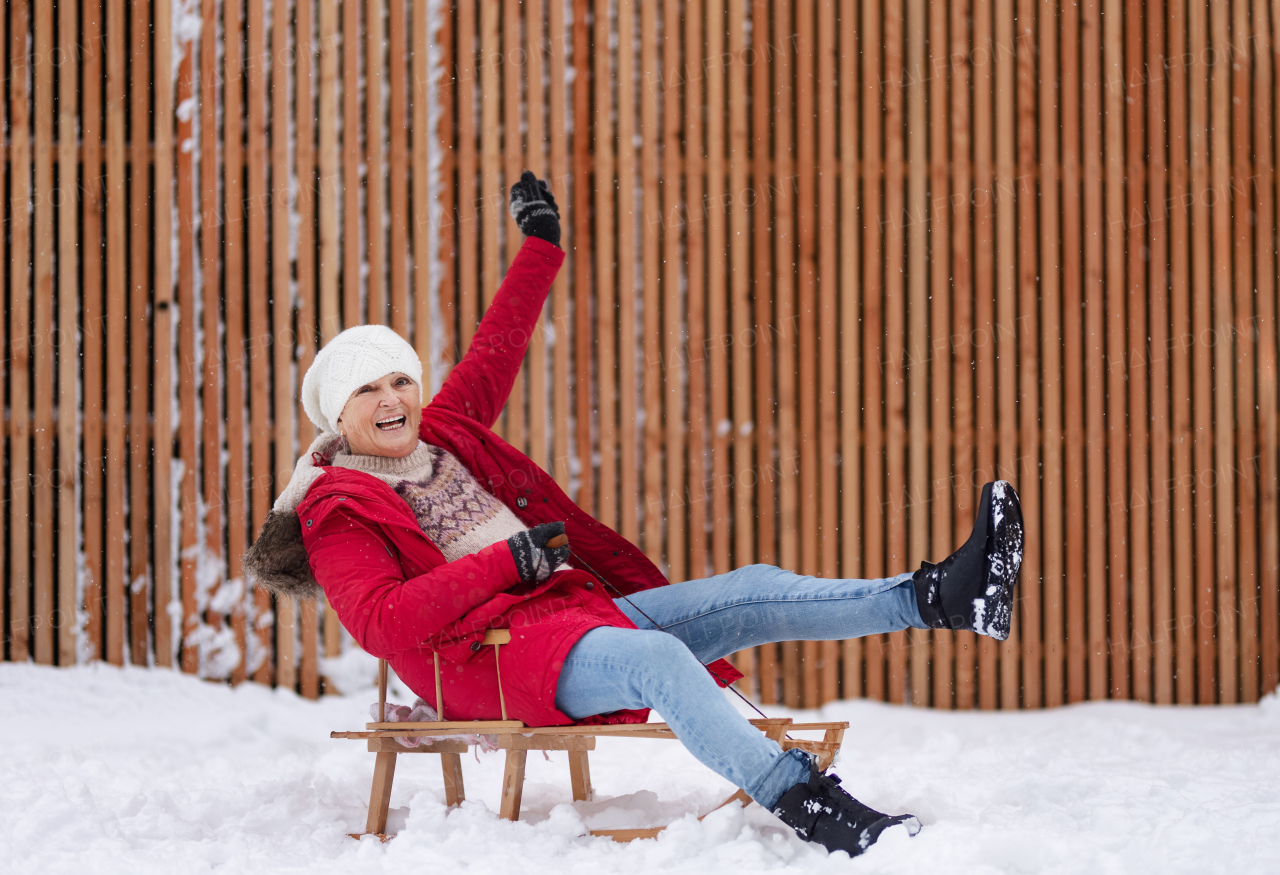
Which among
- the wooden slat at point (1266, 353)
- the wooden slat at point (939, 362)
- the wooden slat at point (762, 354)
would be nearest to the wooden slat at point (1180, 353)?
the wooden slat at point (1266, 353)

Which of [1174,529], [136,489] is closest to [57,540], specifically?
[136,489]

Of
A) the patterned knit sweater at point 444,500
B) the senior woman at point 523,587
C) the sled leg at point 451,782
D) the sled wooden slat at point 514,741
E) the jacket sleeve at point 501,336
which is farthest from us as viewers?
the jacket sleeve at point 501,336

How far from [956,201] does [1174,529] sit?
1.65 metres

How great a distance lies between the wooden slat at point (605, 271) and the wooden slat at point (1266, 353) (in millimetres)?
2603

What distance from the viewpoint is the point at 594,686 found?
2248mm

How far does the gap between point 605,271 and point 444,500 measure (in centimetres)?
191

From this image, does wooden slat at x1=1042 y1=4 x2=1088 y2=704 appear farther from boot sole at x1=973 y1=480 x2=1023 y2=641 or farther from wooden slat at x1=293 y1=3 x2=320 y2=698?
wooden slat at x1=293 y1=3 x2=320 y2=698

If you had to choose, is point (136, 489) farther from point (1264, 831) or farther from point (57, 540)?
point (1264, 831)

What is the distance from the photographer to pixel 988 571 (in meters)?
2.17

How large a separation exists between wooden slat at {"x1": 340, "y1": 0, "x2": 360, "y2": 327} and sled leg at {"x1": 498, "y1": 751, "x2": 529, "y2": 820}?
231 cm

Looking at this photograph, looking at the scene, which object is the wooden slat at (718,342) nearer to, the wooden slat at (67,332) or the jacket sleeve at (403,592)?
the jacket sleeve at (403,592)

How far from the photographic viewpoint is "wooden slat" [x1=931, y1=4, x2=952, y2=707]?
4363 millimetres

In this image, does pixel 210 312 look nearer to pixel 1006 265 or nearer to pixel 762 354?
pixel 762 354

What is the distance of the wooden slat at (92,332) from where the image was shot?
13.7 ft
